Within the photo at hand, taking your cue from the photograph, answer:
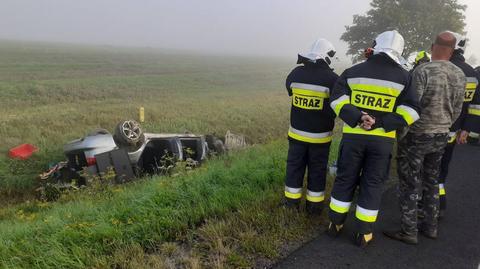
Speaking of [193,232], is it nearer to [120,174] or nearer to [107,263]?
[107,263]

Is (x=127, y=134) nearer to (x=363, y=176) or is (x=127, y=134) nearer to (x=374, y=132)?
(x=363, y=176)

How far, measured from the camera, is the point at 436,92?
3527 mm

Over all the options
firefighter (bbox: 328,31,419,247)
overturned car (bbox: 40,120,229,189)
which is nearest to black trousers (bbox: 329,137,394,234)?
firefighter (bbox: 328,31,419,247)

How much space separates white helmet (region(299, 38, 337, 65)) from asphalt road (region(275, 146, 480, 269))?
174 centimetres

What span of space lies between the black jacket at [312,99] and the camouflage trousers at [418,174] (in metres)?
0.81

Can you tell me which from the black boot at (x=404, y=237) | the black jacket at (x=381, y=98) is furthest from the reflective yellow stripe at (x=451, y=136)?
the black boot at (x=404, y=237)

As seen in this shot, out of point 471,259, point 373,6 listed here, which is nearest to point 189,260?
point 471,259

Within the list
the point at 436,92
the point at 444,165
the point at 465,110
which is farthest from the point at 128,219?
the point at 465,110

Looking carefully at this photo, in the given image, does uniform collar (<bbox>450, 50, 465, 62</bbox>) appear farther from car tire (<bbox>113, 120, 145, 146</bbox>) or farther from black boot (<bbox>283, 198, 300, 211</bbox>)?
car tire (<bbox>113, 120, 145, 146</bbox>)

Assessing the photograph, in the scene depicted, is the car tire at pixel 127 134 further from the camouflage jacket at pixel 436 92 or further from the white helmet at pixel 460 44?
the white helmet at pixel 460 44

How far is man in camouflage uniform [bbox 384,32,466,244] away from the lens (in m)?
3.52

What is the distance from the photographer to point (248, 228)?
3.42 m

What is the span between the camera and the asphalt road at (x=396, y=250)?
307cm

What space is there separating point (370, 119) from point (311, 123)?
0.75m
